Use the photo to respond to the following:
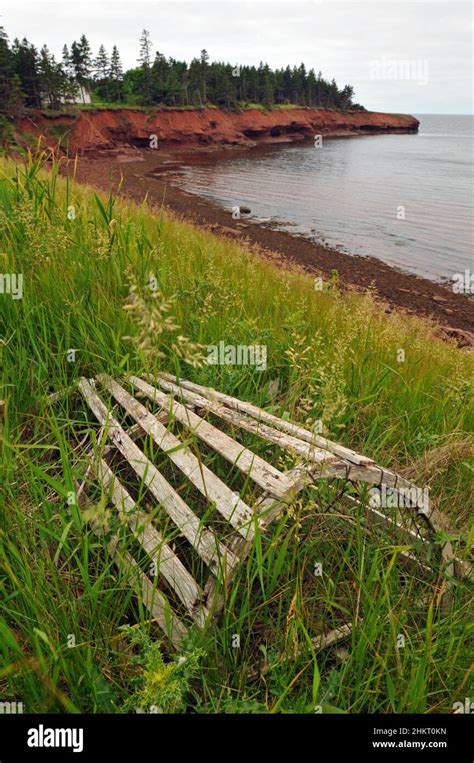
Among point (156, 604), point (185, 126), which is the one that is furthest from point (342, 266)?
point (185, 126)

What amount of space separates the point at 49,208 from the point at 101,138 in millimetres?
58540

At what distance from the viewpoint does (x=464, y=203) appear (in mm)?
30094

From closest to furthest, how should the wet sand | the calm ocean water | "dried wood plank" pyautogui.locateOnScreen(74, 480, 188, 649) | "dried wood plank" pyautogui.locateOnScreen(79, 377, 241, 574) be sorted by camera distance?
1. "dried wood plank" pyautogui.locateOnScreen(74, 480, 188, 649)
2. "dried wood plank" pyautogui.locateOnScreen(79, 377, 241, 574)
3. the wet sand
4. the calm ocean water

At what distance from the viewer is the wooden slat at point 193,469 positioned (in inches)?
78.1

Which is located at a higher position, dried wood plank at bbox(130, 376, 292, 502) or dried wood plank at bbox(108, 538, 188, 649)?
dried wood plank at bbox(130, 376, 292, 502)

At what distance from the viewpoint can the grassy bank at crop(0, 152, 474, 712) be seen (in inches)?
65.7

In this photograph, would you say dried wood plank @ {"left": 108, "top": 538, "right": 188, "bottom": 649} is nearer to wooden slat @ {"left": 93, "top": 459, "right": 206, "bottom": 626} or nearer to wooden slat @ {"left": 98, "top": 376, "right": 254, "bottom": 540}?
wooden slat @ {"left": 93, "top": 459, "right": 206, "bottom": 626}

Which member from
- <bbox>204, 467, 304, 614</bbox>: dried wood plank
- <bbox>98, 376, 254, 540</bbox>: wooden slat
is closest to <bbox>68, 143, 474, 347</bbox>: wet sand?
<bbox>98, 376, 254, 540</bbox>: wooden slat

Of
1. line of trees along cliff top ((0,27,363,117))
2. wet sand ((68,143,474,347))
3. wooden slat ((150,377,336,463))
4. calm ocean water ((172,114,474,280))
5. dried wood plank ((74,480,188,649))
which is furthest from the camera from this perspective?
line of trees along cliff top ((0,27,363,117))

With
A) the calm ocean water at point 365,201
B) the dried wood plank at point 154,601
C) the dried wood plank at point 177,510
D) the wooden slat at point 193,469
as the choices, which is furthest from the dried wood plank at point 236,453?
the calm ocean water at point 365,201

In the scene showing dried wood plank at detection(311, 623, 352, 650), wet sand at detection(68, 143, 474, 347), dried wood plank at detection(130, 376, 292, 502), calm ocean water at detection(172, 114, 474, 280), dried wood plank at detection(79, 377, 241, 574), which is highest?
calm ocean water at detection(172, 114, 474, 280)

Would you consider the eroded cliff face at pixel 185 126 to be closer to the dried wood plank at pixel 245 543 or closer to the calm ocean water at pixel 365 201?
the calm ocean water at pixel 365 201

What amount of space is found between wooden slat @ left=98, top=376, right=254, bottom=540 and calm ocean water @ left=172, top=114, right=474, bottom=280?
57.5 ft

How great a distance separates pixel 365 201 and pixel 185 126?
4774 cm
